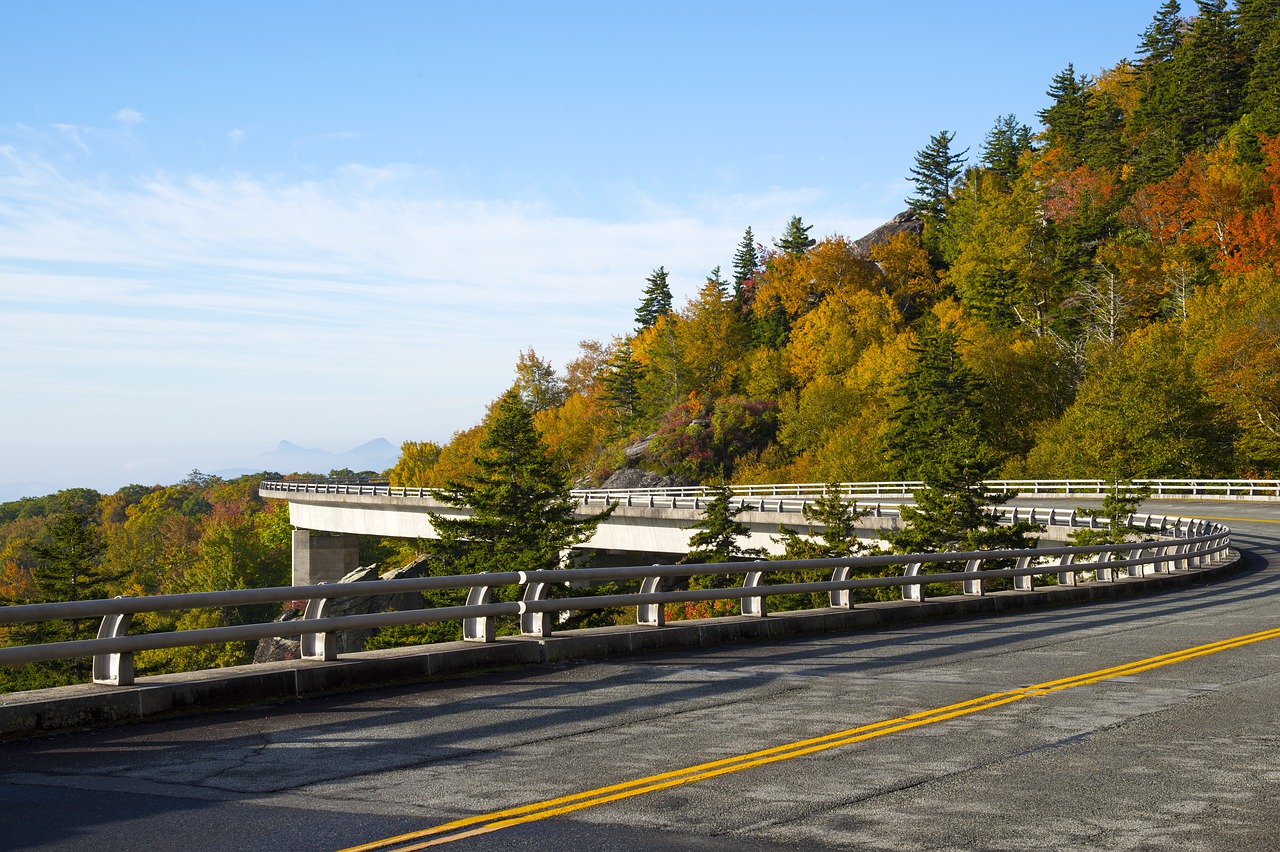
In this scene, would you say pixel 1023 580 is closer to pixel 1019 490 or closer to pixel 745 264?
pixel 1019 490

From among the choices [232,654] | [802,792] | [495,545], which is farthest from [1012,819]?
[232,654]

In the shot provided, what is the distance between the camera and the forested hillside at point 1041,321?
207 feet

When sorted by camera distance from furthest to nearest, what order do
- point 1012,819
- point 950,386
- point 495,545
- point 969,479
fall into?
point 950,386
point 495,545
point 969,479
point 1012,819

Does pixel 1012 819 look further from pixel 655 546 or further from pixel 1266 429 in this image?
pixel 1266 429

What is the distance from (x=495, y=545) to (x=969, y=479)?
1911cm

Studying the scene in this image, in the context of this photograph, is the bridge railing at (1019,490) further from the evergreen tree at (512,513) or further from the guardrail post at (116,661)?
the guardrail post at (116,661)

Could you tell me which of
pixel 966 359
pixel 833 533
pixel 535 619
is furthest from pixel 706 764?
pixel 966 359

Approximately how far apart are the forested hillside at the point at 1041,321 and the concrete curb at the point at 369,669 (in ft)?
138

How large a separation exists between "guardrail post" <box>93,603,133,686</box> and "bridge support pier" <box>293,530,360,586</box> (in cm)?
8109

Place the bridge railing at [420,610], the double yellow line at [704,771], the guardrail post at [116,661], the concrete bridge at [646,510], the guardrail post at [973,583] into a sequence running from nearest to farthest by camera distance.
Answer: the double yellow line at [704,771] → the bridge railing at [420,610] → the guardrail post at [116,661] → the guardrail post at [973,583] → the concrete bridge at [646,510]

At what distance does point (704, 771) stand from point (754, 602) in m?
8.26

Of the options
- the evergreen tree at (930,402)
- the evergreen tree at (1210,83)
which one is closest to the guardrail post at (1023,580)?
the evergreen tree at (930,402)

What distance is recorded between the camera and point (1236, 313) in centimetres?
6588

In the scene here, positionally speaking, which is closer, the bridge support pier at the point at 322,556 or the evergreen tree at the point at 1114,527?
the evergreen tree at the point at 1114,527
